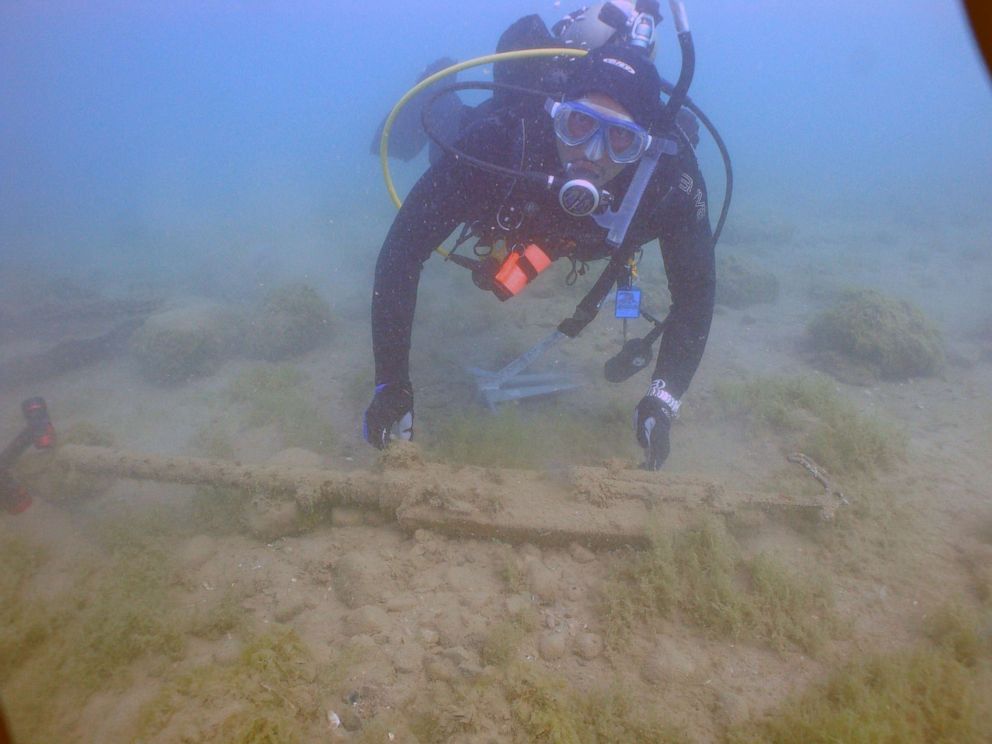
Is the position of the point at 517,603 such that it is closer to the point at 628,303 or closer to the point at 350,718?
the point at 350,718

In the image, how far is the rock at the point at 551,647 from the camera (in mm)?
2551

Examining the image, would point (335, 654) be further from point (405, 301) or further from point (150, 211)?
point (150, 211)

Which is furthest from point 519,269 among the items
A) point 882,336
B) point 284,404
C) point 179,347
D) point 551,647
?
point 179,347

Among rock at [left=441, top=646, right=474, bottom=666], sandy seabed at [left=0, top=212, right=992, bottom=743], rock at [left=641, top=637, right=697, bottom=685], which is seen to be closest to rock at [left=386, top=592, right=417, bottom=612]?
sandy seabed at [left=0, top=212, right=992, bottom=743]

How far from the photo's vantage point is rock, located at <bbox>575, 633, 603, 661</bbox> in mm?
2578

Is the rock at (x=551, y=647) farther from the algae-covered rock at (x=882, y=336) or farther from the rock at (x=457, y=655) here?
the algae-covered rock at (x=882, y=336)

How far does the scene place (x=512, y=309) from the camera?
8.40 meters

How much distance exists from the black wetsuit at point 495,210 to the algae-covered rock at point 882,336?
14.0ft

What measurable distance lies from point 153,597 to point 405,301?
8.58 feet

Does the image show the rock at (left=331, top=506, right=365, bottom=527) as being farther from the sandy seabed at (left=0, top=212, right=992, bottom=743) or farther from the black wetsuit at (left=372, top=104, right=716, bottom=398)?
the black wetsuit at (left=372, top=104, right=716, bottom=398)

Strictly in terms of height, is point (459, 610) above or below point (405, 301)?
below

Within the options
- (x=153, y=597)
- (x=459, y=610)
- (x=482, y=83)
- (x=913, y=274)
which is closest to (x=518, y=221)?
(x=482, y=83)

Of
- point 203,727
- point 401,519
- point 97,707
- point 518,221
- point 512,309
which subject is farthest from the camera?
point 512,309

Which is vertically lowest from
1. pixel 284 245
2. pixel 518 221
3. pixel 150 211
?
pixel 150 211
